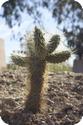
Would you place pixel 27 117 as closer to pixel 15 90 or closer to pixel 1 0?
pixel 15 90

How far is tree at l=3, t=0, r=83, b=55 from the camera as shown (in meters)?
6.21

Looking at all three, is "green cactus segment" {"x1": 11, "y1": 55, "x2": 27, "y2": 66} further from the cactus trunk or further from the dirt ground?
the dirt ground

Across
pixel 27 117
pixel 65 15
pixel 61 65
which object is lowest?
pixel 27 117

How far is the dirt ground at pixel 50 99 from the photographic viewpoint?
20.1 ft

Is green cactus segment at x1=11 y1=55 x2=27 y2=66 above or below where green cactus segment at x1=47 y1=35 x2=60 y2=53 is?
below

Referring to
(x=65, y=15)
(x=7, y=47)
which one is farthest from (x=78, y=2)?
(x=7, y=47)

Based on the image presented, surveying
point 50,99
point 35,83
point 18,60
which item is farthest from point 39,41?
point 50,99

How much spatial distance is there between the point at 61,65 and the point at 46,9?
1.56 feet

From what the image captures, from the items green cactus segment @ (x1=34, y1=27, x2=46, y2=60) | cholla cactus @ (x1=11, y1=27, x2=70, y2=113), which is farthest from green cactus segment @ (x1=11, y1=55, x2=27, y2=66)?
green cactus segment @ (x1=34, y1=27, x2=46, y2=60)

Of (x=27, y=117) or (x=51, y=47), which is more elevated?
(x=51, y=47)

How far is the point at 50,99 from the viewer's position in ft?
21.0

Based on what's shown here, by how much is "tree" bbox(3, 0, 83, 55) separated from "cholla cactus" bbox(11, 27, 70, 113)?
160mm

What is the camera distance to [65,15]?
636 cm

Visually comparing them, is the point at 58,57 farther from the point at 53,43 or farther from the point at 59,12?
the point at 59,12
